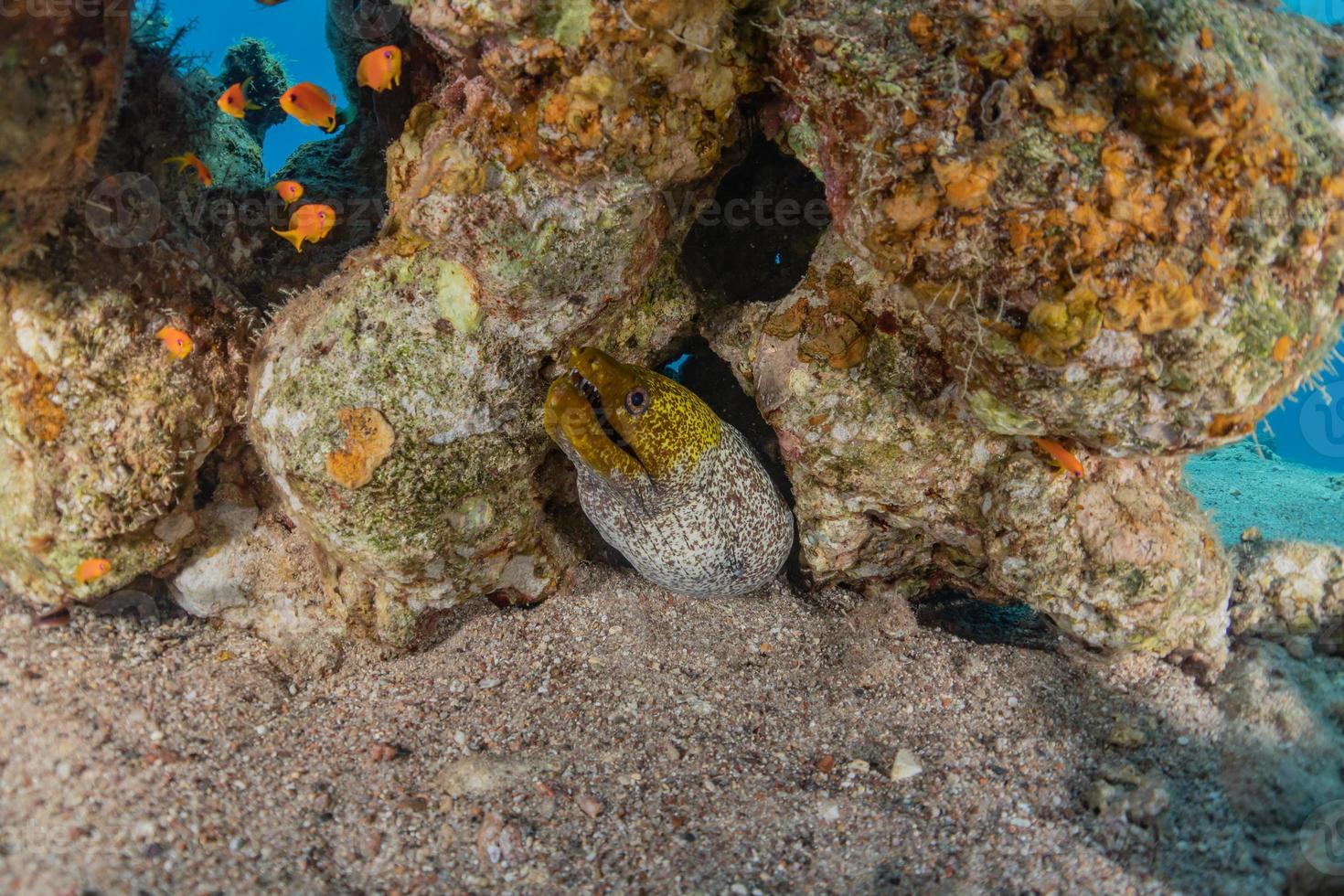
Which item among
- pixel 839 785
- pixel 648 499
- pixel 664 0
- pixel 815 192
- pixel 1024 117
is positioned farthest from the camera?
pixel 815 192

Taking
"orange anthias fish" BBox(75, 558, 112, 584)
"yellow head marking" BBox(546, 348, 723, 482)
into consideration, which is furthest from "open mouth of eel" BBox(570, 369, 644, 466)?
"orange anthias fish" BBox(75, 558, 112, 584)

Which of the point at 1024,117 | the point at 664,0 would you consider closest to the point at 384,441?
the point at 664,0

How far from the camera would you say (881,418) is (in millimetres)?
2977

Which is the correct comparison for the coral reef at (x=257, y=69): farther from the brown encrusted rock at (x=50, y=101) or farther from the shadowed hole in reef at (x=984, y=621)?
the shadowed hole in reef at (x=984, y=621)

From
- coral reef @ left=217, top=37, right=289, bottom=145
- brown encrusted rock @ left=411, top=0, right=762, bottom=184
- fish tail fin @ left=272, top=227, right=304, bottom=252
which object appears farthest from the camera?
coral reef @ left=217, top=37, right=289, bottom=145

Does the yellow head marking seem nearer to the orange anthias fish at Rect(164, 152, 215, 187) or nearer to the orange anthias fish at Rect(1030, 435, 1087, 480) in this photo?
the orange anthias fish at Rect(1030, 435, 1087, 480)

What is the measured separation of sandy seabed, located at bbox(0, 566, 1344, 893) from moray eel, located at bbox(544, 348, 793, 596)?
0.36 m

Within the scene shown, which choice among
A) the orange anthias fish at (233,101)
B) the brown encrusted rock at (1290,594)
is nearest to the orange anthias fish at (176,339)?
the orange anthias fish at (233,101)

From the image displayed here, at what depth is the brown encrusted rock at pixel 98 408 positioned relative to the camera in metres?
2.77

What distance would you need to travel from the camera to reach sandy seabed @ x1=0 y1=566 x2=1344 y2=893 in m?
2.36

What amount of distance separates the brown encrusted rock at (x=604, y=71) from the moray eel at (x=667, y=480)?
776 millimetres

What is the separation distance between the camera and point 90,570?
295cm

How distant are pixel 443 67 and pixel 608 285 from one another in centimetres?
113

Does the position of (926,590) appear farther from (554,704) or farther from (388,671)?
(388,671)
